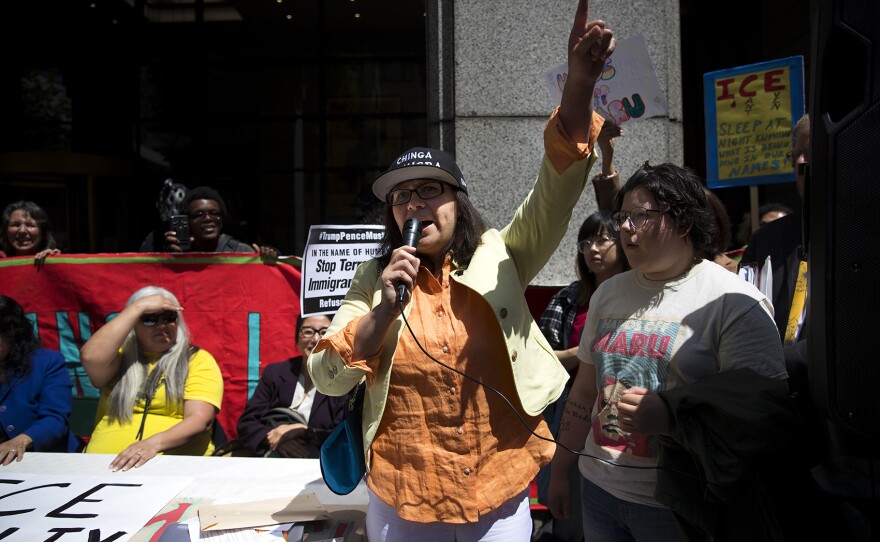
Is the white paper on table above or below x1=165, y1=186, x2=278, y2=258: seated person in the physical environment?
below

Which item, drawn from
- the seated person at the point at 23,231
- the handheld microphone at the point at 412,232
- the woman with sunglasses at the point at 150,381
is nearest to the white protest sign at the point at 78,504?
the woman with sunglasses at the point at 150,381

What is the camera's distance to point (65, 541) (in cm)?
244

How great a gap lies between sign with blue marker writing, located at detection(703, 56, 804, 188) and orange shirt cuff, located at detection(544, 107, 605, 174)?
333cm

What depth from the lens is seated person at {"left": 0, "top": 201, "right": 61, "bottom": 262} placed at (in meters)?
5.44

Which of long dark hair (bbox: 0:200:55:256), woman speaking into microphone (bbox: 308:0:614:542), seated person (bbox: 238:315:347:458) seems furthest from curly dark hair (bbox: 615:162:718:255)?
long dark hair (bbox: 0:200:55:256)

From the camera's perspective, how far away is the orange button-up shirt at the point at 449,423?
209 cm

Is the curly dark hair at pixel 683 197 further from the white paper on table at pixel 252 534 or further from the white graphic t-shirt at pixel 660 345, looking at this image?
the white paper on table at pixel 252 534

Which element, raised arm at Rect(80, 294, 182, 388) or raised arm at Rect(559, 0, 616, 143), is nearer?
raised arm at Rect(559, 0, 616, 143)

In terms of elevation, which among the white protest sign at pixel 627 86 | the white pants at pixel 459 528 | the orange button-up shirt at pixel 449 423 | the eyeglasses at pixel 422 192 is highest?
the white protest sign at pixel 627 86

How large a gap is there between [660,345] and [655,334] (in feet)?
0.14

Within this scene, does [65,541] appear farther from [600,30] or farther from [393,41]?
[393,41]

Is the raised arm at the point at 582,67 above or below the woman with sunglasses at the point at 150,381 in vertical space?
above

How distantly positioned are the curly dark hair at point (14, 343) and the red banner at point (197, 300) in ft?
3.51

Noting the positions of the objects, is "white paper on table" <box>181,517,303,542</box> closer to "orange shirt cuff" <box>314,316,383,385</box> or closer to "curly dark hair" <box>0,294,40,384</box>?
"orange shirt cuff" <box>314,316,383,385</box>
